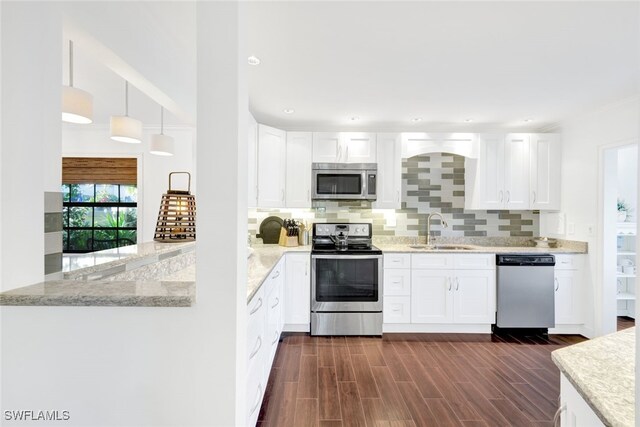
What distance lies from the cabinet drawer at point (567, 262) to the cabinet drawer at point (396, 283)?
1.60m

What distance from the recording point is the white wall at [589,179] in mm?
3006

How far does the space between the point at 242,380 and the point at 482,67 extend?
97.1 inches

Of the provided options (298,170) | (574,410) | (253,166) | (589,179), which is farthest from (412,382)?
(589,179)

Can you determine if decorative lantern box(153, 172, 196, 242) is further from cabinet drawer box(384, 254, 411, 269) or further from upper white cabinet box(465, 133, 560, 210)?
upper white cabinet box(465, 133, 560, 210)

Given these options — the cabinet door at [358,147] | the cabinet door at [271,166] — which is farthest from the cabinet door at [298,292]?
the cabinet door at [358,147]

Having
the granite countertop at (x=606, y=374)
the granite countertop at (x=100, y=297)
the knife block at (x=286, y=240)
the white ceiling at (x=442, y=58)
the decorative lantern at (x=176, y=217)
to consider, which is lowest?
the granite countertop at (x=606, y=374)

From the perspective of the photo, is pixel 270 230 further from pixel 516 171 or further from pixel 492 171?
pixel 516 171

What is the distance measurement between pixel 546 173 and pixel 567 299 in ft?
4.70

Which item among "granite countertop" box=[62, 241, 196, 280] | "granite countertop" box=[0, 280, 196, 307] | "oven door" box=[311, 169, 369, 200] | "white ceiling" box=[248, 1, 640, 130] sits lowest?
"granite countertop" box=[0, 280, 196, 307]

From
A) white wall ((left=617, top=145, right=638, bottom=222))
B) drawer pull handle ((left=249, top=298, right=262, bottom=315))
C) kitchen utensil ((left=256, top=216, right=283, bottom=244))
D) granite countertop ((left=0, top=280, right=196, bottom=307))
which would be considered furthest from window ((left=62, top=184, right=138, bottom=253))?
white wall ((left=617, top=145, right=638, bottom=222))

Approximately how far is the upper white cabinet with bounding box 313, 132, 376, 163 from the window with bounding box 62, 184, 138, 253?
2.83m

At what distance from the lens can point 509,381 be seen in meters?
2.41

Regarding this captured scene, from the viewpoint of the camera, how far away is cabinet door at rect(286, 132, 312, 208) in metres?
3.64

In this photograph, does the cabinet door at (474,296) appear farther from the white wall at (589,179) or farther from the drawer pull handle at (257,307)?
the drawer pull handle at (257,307)
